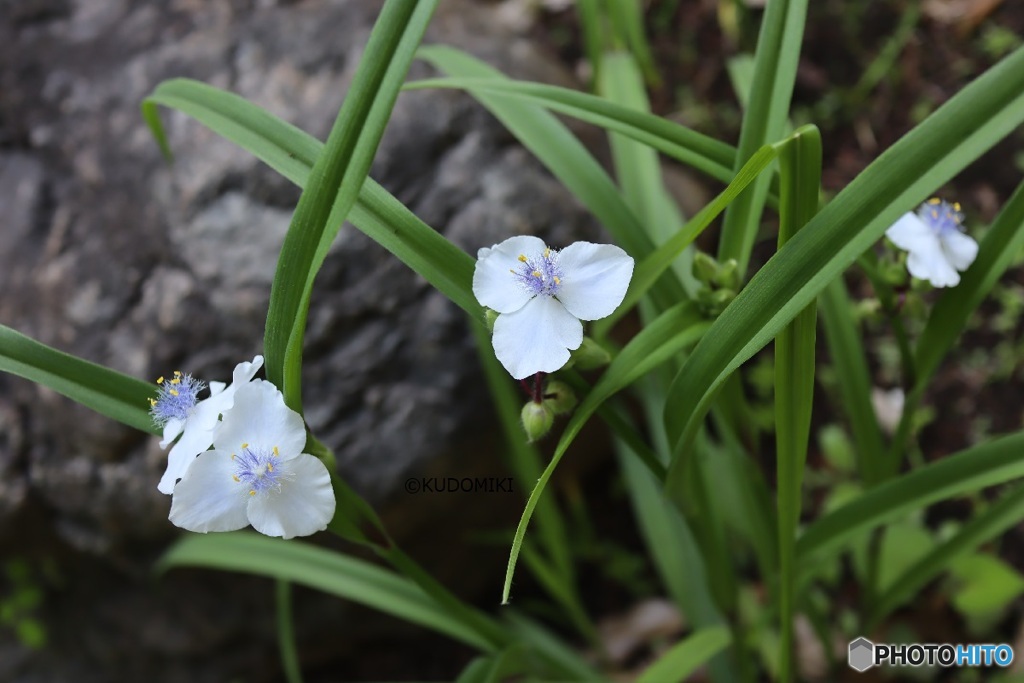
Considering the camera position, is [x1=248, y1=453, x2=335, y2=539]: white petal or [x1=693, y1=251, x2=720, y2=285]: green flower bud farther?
[x1=693, y1=251, x2=720, y2=285]: green flower bud

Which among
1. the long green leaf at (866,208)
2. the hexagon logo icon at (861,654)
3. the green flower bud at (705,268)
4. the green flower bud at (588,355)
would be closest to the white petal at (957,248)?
the long green leaf at (866,208)

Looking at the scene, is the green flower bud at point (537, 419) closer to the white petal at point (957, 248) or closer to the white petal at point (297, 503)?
the white petal at point (297, 503)

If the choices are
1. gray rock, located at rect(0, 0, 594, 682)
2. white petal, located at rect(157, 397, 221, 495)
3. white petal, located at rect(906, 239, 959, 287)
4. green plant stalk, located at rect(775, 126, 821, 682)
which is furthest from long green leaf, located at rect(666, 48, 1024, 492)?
gray rock, located at rect(0, 0, 594, 682)

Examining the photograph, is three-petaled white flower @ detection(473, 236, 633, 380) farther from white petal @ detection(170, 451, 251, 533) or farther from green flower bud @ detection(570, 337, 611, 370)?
white petal @ detection(170, 451, 251, 533)

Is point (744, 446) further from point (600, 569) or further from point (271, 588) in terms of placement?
point (271, 588)

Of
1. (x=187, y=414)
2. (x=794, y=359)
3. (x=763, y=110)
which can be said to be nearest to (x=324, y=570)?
(x=187, y=414)

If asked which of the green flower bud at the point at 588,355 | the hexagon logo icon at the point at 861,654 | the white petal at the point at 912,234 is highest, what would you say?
the white petal at the point at 912,234
